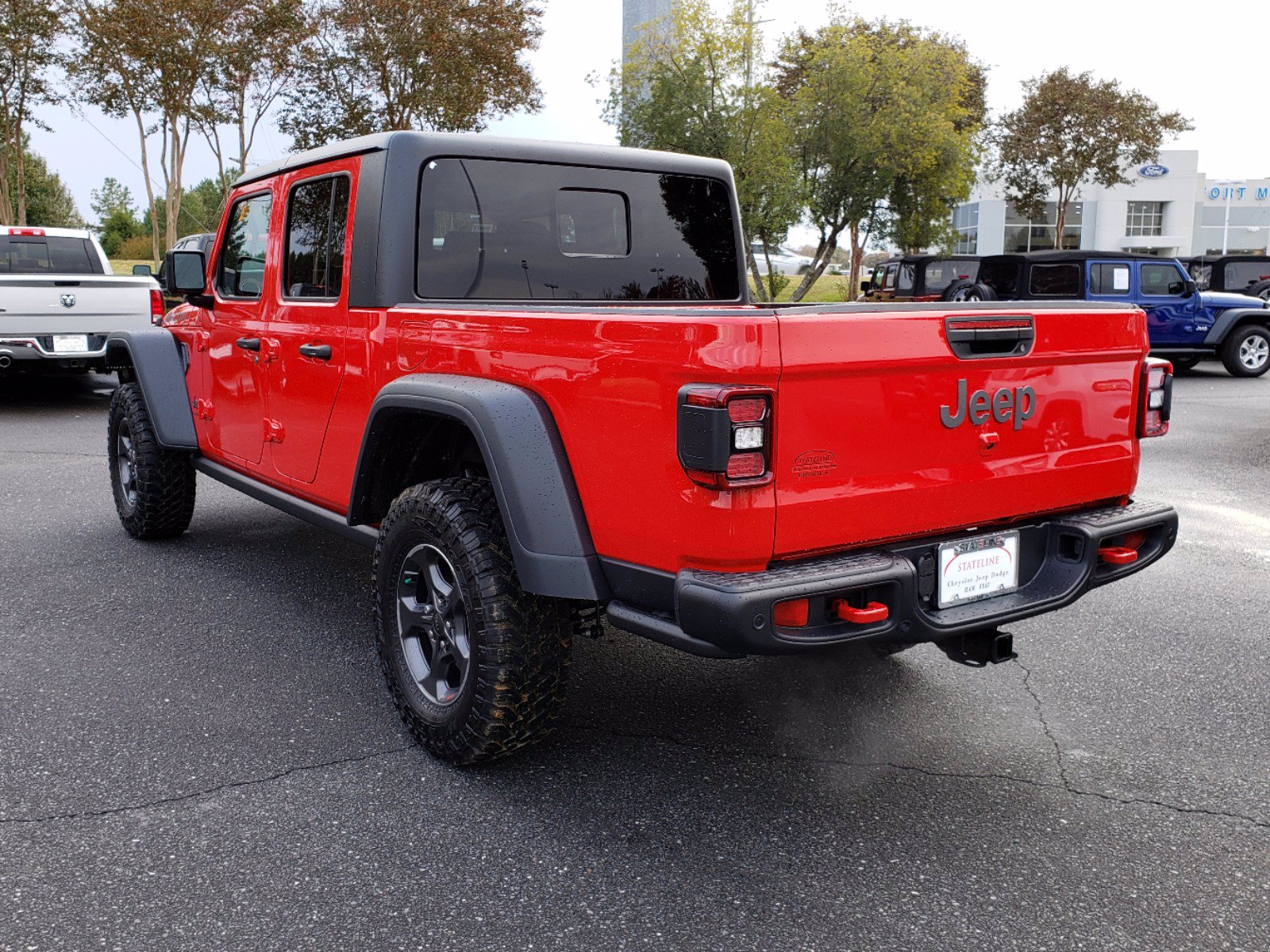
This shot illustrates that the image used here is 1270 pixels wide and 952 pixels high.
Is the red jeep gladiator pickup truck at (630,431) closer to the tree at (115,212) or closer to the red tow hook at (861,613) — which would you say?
the red tow hook at (861,613)

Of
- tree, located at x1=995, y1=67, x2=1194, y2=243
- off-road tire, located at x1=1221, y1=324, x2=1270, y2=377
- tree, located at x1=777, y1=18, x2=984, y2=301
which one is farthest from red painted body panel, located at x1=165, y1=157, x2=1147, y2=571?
tree, located at x1=995, y1=67, x2=1194, y2=243

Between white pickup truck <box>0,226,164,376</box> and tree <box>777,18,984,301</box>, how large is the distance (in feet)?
65.7

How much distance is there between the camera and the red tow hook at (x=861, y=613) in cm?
274

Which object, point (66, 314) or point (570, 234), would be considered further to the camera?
point (66, 314)

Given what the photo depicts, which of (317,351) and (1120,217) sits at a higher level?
(1120,217)

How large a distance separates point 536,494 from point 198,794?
1324 millimetres

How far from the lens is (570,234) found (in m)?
4.15

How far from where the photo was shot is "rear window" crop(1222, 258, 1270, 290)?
19.5m

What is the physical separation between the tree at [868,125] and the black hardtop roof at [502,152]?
80.9 ft

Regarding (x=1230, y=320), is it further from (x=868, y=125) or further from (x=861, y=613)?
(x=861, y=613)

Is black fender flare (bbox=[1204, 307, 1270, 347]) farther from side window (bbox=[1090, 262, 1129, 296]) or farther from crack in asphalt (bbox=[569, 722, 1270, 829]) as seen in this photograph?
crack in asphalt (bbox=[569, 722, 1270, 829])

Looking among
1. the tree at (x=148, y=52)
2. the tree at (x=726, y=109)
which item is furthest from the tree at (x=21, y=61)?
the tree at (x=726, y=109)

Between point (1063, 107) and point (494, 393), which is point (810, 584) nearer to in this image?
point (494, 393)

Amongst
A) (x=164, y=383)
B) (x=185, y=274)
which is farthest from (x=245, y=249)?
(x=164, y=383)
